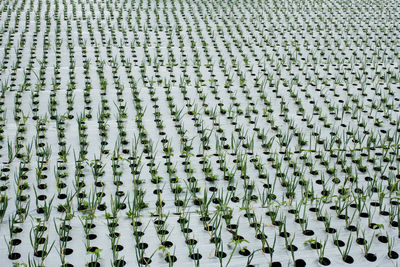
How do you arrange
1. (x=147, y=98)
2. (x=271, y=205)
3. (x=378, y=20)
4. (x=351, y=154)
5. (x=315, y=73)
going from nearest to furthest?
(x=271, y=205), (x=351, y=154), (x=147, y=98), (x=315, y=73), (x=378, y=20)

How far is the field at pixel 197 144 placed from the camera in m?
1.85

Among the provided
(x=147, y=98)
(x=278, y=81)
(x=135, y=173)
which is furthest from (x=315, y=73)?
(x=135, y=173)

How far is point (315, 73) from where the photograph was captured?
4.14 metres

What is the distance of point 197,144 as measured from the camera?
2828mm

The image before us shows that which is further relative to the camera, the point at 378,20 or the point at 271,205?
the point at 378,20

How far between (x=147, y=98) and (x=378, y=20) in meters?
4.09

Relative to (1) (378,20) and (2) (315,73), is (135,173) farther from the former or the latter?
(1) (378,20)

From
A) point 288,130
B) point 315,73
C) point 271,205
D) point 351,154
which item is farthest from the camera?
point 315,73

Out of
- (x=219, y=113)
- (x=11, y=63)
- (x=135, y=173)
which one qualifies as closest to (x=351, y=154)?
(x=219, y=113)

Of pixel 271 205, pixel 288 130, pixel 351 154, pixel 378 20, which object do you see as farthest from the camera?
pixel 378 20

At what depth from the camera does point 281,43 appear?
→ 510 centimetres

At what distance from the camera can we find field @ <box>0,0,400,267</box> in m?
1.85

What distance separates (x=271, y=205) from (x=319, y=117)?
4.20ft

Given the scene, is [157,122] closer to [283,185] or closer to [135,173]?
[135,173]
